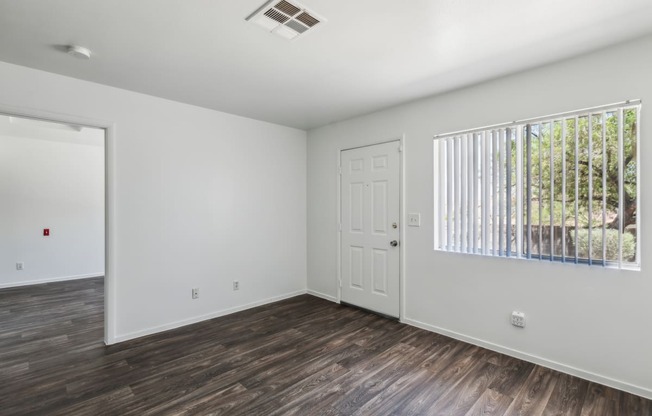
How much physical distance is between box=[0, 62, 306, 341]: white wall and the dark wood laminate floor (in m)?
0.47

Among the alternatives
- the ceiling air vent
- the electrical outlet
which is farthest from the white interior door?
the ceiling air vent

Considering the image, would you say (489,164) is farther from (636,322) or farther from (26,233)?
(26,233)

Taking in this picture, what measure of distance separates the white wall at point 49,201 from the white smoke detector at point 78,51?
3384 mm

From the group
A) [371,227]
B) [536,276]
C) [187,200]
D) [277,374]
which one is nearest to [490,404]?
[536,276]

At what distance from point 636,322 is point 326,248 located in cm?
319

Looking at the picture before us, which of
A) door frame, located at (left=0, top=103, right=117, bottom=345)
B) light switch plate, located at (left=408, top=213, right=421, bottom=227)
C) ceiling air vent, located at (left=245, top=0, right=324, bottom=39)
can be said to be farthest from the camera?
light switch plate, located at (left=408, top=213, right=421, bottom=227)

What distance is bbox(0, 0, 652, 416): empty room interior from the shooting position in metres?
2.04

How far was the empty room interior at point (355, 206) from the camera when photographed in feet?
6.68

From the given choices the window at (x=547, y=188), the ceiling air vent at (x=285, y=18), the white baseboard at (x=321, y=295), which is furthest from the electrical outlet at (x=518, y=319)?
the ceiling air vent at (x=285, y=18)

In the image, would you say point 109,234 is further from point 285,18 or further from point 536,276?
point 536,276


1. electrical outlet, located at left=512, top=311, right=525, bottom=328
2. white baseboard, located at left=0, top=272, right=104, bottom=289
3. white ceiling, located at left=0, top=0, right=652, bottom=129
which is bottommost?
white baseboard, located at left=0, top=272, right=104, bottom=289

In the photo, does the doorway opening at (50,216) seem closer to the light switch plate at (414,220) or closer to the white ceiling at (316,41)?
the white ceiling at (316,41)

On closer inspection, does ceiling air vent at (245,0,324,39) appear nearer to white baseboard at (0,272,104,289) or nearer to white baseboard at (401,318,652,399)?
white baseboard at (401,318,652,399)

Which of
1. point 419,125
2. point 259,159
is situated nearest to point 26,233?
point 259,159
